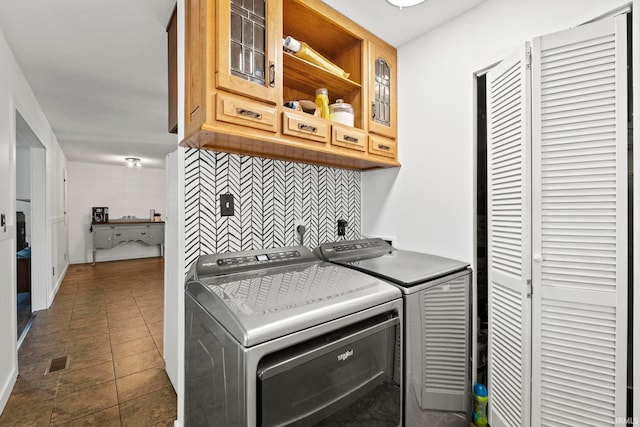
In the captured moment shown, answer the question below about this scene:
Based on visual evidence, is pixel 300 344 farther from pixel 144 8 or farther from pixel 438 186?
pixel 144 8

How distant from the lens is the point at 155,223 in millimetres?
6430

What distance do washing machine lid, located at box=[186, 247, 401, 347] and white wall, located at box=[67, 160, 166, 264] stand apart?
6.74 meters

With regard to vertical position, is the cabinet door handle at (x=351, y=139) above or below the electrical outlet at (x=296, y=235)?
above

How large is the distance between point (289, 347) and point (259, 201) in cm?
98

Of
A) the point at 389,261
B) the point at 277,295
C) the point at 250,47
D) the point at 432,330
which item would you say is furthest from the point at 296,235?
the point at 250,47

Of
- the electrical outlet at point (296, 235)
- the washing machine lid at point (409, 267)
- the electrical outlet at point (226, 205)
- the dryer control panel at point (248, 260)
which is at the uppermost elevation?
the electrical outlet at point (226, 205)

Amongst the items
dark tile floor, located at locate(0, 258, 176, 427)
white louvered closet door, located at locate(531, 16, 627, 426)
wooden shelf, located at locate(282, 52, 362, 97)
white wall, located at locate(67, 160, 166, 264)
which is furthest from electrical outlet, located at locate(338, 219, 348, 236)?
white wall, located at locate(67, 160, 166, 264)

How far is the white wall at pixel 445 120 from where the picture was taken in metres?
1.44

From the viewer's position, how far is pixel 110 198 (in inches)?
257

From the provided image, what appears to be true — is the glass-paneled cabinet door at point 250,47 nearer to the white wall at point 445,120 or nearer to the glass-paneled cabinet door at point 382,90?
the glass-paneled cabinet door at point 382,90

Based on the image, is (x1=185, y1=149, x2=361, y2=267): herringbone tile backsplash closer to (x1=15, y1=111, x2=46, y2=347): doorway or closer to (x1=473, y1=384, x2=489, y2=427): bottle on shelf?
(x1=473, y1=384, x2=489, y2=427): bottle on shelf

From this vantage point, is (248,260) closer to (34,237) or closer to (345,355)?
(345,355)

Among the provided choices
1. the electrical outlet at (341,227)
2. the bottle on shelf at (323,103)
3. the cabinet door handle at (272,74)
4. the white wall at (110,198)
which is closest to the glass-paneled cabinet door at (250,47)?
the cabinet door handle at (272,74)

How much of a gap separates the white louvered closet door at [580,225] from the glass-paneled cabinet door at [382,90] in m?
0.83
